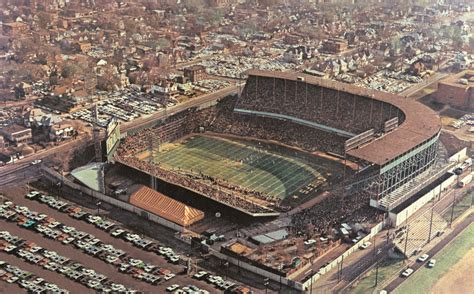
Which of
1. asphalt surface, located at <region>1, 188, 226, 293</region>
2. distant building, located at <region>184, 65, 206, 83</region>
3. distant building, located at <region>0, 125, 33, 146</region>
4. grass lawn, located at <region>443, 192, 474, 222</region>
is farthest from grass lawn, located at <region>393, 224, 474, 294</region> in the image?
distant building, located at <region>184, 65, 206, 83</region>

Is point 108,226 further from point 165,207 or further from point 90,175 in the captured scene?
point 90,175

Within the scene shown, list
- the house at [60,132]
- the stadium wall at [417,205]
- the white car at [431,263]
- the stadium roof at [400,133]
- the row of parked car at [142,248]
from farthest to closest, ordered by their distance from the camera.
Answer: the house at [60,132], the stadium roof at [400,133], the stadium wall at [417,205], the white car at [431,263], the row of parked car at [142,248]

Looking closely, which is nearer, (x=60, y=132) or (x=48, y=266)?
(x=48, y=266)

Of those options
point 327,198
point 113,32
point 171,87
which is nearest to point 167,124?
point 171,87

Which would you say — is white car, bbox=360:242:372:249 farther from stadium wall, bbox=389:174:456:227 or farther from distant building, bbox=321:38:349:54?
distant building, bbox=321:38:349:54

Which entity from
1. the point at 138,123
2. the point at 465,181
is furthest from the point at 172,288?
the point at 138,123

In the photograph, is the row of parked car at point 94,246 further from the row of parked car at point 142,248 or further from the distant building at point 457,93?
the distant building at point 457,93

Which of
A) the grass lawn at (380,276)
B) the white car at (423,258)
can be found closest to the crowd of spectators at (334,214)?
the grass lawn at (380,276)
